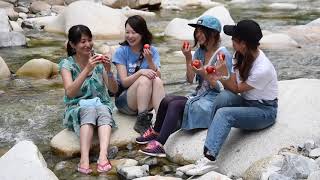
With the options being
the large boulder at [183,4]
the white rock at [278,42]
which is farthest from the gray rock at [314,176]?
the large boulder at [183,4]

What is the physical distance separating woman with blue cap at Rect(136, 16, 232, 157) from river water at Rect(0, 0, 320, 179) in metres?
0.82

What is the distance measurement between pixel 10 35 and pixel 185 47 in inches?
314

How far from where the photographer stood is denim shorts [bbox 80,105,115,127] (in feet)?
15.6

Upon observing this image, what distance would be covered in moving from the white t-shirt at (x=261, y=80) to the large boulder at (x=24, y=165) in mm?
1675

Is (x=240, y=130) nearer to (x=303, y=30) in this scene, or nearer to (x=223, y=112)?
(x=223, y=112)

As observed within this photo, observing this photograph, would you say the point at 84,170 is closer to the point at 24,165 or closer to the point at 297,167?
the point at 24,165

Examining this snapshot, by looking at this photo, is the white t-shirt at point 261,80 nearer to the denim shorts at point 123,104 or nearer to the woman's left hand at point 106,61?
the woman's left hand at point 106,61

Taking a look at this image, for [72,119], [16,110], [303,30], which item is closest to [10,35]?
[16,110]

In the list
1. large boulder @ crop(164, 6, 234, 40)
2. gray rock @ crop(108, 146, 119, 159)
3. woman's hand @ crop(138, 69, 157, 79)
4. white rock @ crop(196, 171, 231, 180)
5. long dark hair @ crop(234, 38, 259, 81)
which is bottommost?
large boulder @ crop(164, 6, 234, 40)

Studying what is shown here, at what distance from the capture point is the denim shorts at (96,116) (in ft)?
15.6

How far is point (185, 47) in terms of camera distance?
4738mm

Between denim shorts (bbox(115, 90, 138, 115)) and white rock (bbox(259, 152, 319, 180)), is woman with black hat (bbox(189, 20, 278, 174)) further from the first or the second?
denim shorts (bbox(115, 90, 138, 115))

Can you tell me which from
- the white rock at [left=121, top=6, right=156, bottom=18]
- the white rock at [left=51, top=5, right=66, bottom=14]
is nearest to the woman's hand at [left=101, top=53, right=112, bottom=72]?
the white rock at [left=121, top=6, right=156, bottom=18]

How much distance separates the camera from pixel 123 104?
17.4 feet
